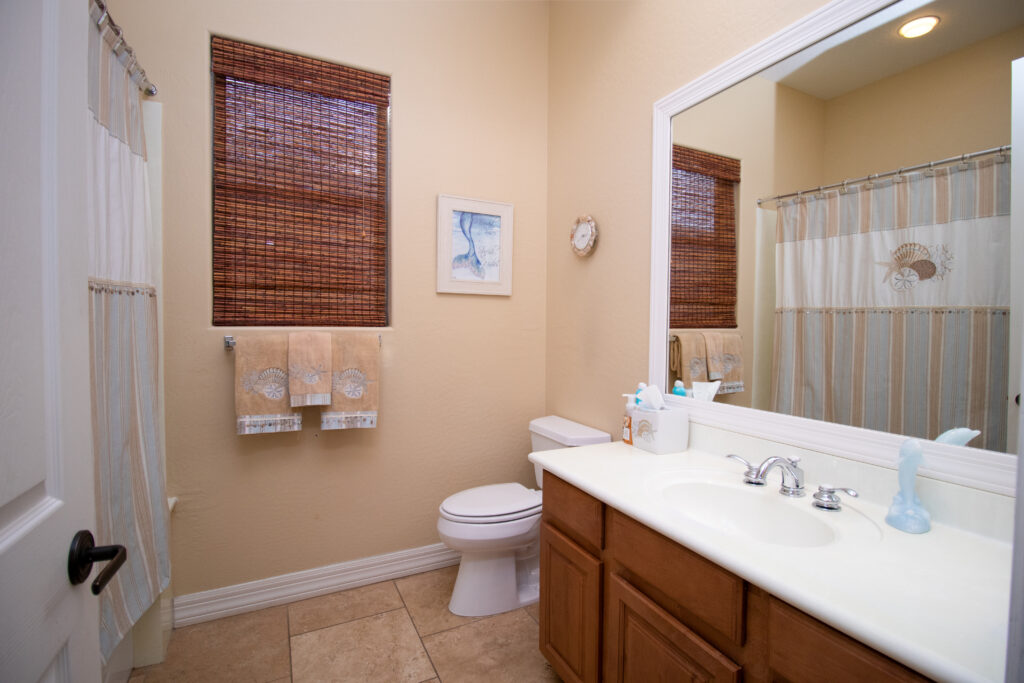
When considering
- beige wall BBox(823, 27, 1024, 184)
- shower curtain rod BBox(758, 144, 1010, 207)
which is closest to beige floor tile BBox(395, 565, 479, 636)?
shower curtain rod BBox(758, 144, 1010, 207)

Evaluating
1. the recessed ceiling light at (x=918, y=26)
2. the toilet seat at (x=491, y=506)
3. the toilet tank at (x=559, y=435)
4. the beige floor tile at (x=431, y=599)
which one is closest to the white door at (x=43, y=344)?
the toilet seat at (x=491, y=506)

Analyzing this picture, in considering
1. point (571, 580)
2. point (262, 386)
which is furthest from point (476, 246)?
point (571, 580)

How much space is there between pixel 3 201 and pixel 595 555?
1389 millimetres

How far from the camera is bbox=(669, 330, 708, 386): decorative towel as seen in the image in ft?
5.37

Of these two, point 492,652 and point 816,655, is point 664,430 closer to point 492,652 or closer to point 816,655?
point 816,655

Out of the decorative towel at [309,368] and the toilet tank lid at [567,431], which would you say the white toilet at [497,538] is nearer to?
the toilet tank lid at [567,431]

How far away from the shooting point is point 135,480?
4.86 feet

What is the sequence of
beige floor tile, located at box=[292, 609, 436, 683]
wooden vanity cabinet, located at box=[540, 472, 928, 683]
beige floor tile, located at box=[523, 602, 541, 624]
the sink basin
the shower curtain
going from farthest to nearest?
beige floor tile, located at box=[523, 602, 541, 624], beige floor tile, located at box=[292, 609, 436, 683], the shower curtain, the sink basin, wooden vanity cabinet, located at box=[540, 472, 928, 683]

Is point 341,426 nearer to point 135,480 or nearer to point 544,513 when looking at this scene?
point 135,480

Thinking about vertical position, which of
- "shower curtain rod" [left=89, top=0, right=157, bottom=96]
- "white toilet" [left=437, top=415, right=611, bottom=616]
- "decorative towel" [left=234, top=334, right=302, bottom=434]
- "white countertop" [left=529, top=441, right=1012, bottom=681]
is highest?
"shower curtain rod" [left=89, top=0, right=157, bottom=96]

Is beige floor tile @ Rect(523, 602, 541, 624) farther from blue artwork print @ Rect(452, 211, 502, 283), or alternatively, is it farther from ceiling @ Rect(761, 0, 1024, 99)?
ceiling @ Rect(761, 0, 1024, 99)

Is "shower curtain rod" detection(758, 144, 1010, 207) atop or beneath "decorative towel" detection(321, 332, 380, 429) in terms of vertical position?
atop

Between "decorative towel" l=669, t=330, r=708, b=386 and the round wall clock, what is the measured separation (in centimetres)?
Result: 62

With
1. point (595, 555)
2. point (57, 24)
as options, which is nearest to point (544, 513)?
point (595, 555)
